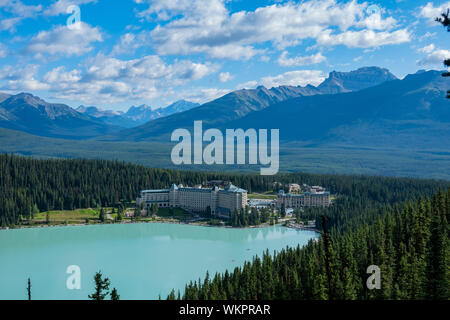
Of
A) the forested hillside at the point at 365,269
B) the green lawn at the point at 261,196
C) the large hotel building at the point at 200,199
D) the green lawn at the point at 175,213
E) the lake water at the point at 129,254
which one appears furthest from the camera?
the green lawn at the point at 261,196

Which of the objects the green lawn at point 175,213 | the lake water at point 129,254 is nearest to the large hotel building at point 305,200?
the lake water at point 129,254

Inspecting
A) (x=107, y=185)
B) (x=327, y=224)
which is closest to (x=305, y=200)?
(x=327, y=224)

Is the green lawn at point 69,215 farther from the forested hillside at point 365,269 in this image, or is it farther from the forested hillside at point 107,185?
the forested hillside at point 365,269

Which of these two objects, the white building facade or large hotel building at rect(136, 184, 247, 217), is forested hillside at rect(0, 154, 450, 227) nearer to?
the white building facade

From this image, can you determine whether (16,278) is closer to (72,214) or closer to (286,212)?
(72,214)

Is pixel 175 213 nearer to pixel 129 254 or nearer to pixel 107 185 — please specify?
pixel 107 185

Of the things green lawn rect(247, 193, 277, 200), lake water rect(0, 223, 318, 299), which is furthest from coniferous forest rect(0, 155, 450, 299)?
lake water rect(0, 223, 318, 299)
